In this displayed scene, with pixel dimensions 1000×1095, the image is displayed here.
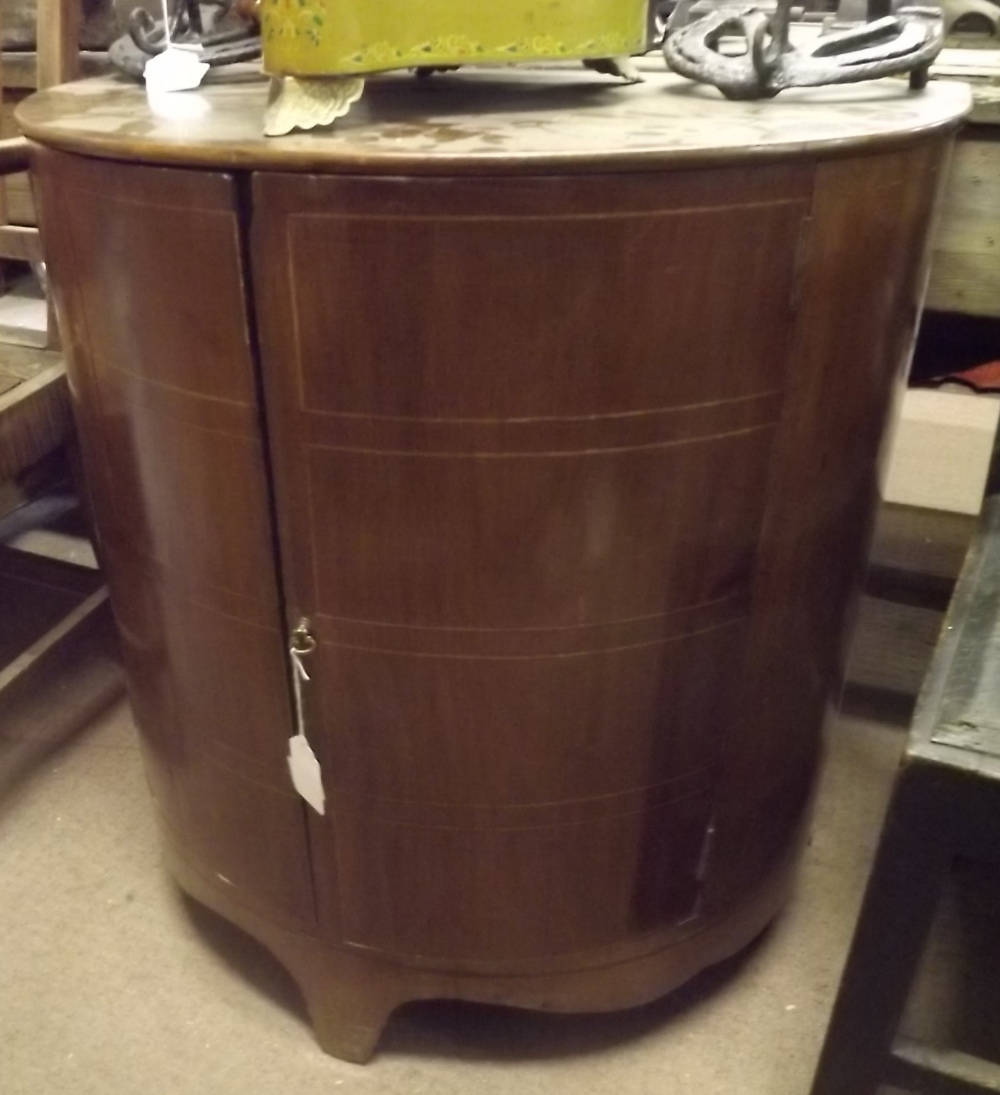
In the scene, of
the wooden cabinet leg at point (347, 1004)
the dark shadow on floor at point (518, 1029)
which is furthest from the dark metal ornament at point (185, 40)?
Answer: the dark shadow on floor at point (518, 1029)

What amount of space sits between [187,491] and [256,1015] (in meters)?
0.59

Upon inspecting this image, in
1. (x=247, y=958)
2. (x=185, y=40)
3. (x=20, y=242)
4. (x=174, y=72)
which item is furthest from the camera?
(x=20, y=242)

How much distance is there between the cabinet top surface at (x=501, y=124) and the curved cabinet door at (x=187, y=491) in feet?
0.10

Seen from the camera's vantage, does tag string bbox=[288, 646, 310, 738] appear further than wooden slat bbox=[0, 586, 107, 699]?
No

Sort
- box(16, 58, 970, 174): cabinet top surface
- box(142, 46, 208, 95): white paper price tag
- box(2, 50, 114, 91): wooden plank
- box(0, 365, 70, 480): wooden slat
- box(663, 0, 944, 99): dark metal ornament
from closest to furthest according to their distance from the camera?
box(16, 58, 970, 174): cabinet top surface < box(663, 0, 944, 99): dark metal ornament < box(142, 46, 208, 95): white paper price tag < box(0, 365, 70, 480): wooden slat < box(2, 50, 114, 91): wooden plank

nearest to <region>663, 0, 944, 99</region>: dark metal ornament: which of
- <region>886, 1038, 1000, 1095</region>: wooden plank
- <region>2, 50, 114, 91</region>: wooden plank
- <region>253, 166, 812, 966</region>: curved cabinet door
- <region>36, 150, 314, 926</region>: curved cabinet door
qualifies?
<region>253, 166, 812, 966</region>: curved cabinet door

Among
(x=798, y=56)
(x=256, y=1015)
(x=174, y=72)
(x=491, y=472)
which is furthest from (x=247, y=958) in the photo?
(x=798, y=56)

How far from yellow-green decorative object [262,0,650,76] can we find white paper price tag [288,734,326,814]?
491 millimetres

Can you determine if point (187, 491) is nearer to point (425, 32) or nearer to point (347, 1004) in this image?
point (425, 32)

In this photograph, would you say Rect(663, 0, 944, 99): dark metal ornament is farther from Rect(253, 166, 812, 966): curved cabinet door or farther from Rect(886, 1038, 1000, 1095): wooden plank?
Rect(886, 1038, 1000, 1095): wooden plank

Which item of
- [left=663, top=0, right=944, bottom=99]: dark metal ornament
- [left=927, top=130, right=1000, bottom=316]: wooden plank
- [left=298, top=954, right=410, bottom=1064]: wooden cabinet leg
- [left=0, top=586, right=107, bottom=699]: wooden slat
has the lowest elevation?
[left=298, top=954, right=410, bottom=1064]: wooden cabinet leg

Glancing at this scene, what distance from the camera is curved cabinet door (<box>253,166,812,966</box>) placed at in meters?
0.68

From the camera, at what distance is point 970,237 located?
3.64 ft

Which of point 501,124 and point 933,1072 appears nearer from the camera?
point 501,124
